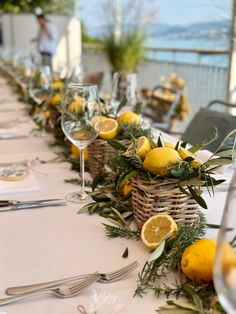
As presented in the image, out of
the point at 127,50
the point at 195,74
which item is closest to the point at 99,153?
the point at 195,74

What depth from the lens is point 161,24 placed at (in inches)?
250

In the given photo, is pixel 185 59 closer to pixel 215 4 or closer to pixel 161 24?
pixel 161 24

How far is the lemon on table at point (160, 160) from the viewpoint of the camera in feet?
2.46

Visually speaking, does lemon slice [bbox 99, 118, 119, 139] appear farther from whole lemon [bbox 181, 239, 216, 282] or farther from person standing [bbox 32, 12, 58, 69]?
person standing [bbox 32, 12, 58, 69]

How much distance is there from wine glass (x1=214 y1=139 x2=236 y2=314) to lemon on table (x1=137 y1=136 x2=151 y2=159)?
15.5 inches

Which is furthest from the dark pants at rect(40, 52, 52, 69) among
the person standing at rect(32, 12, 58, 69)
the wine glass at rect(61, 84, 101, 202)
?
the wine glass at rect(61, 84, 101, 202)

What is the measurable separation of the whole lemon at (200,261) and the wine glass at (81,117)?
401mm

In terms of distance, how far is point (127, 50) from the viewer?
5863 millimetres

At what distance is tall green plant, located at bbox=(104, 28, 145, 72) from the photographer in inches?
232

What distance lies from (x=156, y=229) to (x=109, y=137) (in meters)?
0.40

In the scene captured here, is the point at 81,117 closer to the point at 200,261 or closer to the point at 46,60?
the point at 200,261

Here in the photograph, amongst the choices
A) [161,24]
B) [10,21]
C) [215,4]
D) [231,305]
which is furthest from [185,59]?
[231,305]

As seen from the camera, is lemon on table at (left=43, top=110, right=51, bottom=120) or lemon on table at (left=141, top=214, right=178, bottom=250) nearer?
lemon on table at (left=141, top=214, right=178, bottom=250)

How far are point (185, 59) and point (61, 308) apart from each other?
5.17 m
